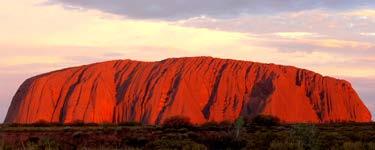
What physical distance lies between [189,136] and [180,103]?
6486cm

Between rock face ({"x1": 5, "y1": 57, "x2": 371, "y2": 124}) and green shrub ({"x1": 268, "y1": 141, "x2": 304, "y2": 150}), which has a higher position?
rock face ({"x1": 5, "y1": 57, "x2": 371, "y2": 124})

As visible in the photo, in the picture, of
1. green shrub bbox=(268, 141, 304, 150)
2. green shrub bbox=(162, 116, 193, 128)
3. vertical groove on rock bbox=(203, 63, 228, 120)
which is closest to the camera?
green shrub bbox=(268, 141, 304, 150)

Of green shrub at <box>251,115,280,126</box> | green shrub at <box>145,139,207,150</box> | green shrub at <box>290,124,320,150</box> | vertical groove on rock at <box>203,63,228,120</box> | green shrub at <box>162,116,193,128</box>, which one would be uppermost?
vertical groove on rock at <box>203,63,228,120</box>

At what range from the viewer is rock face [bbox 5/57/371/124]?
106 meters

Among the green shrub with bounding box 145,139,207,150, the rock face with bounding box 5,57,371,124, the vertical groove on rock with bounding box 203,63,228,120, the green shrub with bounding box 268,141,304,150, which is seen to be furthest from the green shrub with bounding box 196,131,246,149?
the vertical groove on rock with bounding box 203,63,228,120

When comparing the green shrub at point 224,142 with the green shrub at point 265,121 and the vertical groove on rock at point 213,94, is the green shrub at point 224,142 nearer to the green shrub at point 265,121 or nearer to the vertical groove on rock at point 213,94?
the green shrub at point 265,121

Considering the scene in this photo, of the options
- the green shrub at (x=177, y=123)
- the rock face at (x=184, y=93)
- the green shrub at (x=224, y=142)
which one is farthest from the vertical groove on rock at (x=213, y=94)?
the green shrub at (x=224, y=142)

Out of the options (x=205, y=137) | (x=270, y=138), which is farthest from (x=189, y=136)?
(x=270, y=138)

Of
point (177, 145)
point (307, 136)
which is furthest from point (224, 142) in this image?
point (307, 136)

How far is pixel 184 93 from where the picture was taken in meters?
105

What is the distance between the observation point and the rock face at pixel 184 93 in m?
106

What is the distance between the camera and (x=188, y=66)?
115 metres

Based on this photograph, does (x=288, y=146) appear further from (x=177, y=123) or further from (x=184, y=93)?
(x=184, y=93)

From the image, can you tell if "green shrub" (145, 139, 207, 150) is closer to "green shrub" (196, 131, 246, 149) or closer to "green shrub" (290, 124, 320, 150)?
"green shrub" (196, 131, 246, 149)
